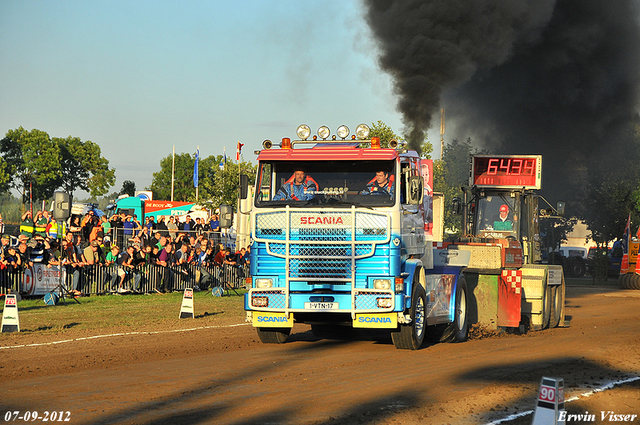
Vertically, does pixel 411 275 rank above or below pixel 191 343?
above

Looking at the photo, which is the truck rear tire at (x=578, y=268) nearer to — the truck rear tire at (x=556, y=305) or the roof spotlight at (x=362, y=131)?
the truck rear tire at (x=556, y=305)

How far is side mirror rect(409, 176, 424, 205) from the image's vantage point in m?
10.9

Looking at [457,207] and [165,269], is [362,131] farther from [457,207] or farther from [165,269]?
[165,269]

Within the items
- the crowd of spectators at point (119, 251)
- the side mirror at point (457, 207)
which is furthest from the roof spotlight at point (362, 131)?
the crowd of spectators at point (119, 251)

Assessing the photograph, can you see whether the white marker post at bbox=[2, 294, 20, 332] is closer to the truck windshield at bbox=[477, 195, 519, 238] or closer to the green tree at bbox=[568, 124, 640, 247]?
the truck windshield at bbox=[477, 195, 519, 238]

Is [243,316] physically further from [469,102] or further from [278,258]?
[469,102]

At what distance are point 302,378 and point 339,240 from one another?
250cm

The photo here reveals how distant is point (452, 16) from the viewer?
21.5 meters

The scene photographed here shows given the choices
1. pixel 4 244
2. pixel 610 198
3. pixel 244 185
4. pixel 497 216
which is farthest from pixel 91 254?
pixel 610 198

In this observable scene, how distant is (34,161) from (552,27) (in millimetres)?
47284

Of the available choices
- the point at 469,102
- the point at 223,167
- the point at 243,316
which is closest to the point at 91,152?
the point at 223,167

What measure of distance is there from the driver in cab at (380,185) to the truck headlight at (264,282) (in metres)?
1.98

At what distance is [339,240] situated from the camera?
1061cm

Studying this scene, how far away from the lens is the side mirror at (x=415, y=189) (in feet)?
35.9
